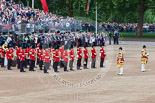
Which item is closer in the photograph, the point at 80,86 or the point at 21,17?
the point at 80,86

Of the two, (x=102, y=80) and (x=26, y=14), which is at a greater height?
(x=26, y=14)

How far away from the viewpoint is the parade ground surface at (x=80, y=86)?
21922mm

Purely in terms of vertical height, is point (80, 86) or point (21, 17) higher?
point (21, 17)

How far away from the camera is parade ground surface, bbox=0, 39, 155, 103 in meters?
21.9

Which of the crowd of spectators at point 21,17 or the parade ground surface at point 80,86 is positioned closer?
the parade ground surface at point 80,86

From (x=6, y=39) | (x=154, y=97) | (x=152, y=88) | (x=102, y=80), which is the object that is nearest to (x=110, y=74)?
(x=102, y=80)

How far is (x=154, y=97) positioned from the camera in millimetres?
22078

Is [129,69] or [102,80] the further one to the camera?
[129,69]

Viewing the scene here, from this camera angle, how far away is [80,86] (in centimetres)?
2617

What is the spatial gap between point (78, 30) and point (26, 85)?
112 feet

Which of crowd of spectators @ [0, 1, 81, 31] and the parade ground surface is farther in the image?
crowd of spectators @ [0, 1, 81, 31]

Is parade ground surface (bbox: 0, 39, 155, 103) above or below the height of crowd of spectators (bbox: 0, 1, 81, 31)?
below

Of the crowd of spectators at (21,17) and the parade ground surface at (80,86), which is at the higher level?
the crowd of spectators at (21,17)

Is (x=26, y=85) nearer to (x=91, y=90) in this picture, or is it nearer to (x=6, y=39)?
(x=91, y=90)
